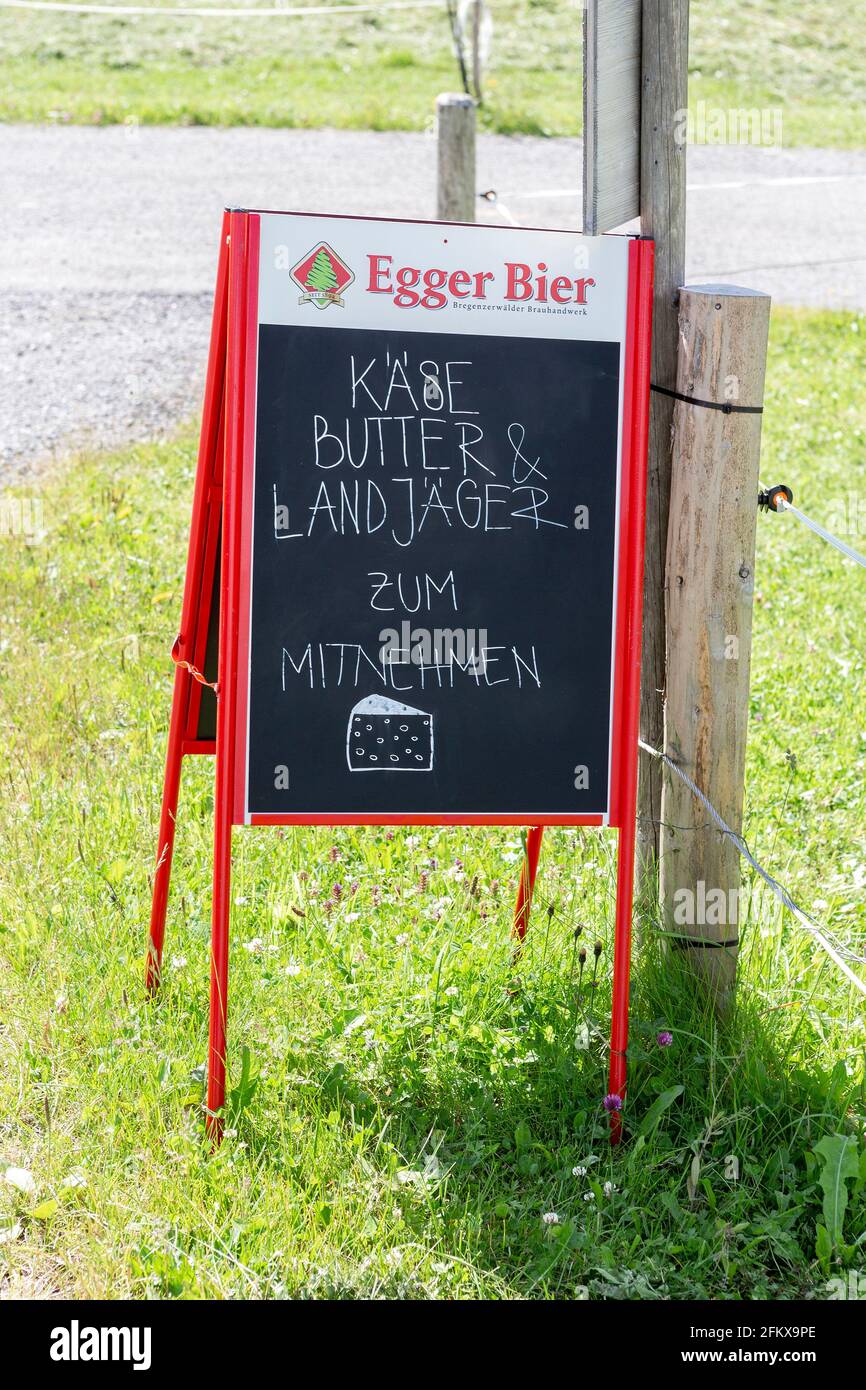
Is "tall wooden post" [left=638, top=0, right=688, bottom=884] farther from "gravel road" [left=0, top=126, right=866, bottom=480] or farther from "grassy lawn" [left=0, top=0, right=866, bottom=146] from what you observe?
"grassy lawn" [left=0, top=0, right=866, bottom=146]

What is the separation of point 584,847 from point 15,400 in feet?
20.9

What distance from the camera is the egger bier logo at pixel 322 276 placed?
9.73 feet

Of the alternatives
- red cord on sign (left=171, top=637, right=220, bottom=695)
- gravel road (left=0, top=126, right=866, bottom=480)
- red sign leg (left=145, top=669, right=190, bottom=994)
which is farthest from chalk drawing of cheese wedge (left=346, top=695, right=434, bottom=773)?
gravel road (left=0, top=126, right=866, bottom=480)

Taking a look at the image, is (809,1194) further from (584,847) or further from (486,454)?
(486,454)

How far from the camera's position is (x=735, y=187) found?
1475 cm

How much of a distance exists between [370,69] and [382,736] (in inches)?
731

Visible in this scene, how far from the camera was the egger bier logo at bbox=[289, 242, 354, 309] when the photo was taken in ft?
9.73

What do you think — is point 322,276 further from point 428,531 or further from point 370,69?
point 370,69

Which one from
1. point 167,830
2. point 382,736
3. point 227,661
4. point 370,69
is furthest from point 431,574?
point 370,69

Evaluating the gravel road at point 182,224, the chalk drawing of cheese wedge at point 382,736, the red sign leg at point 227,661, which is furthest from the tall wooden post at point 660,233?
the gravel road at point 182,224

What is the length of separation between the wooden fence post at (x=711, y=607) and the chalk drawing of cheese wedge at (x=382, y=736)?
689mm

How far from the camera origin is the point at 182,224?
12.7 m

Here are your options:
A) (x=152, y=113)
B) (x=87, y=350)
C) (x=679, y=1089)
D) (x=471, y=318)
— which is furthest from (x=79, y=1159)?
(x=152, y=113)

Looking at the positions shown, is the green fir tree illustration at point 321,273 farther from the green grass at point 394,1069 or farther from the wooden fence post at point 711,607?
the green grass at point 394,1069
